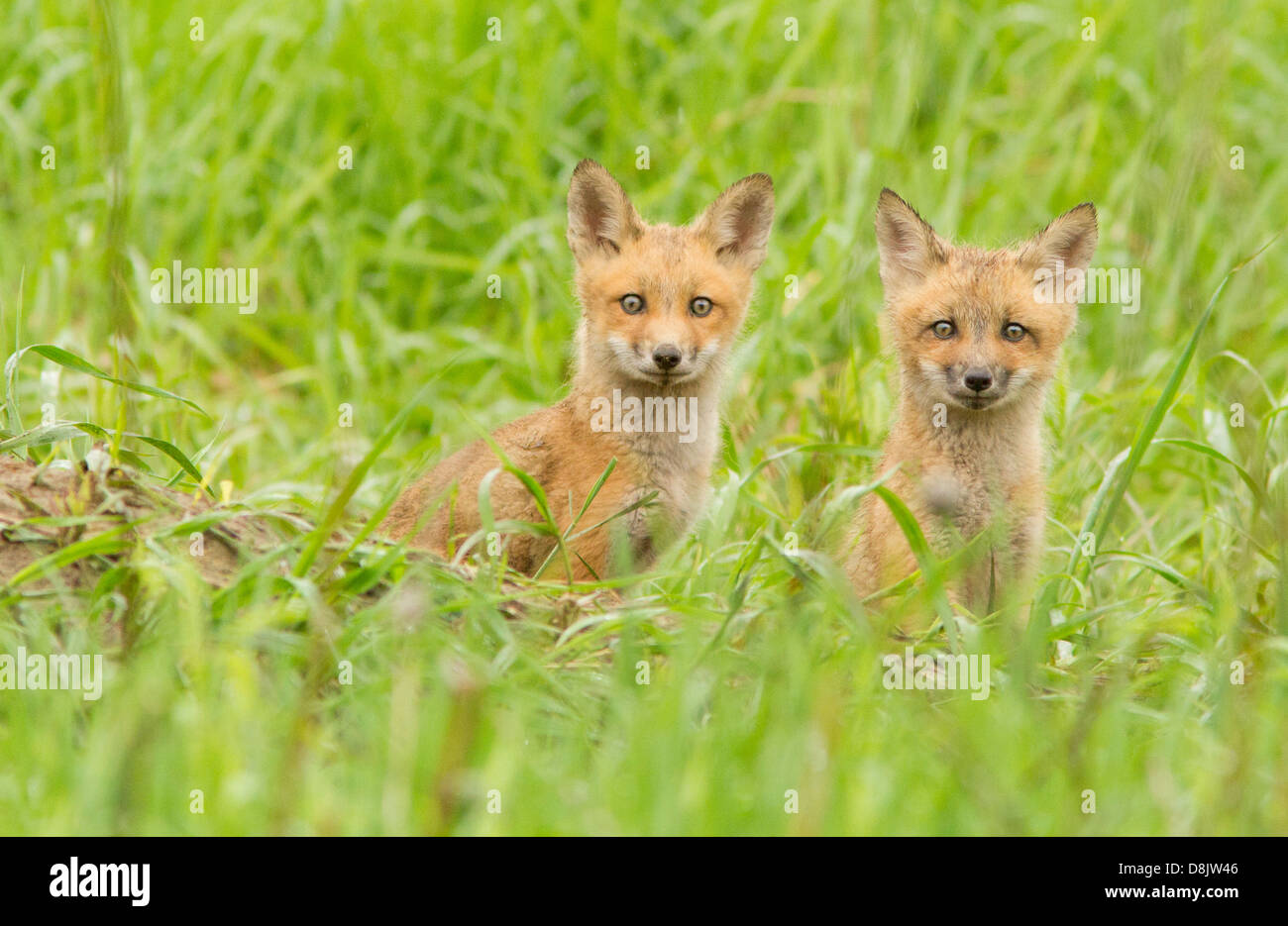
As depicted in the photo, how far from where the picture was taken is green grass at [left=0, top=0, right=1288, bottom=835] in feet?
10.5

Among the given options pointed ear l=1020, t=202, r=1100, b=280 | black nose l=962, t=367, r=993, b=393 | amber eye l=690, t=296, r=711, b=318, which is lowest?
black nose l=962, t=367, r=993, b=393

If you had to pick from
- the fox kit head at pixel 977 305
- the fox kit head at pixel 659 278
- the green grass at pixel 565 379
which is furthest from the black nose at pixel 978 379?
the fox kit head at pixel 659 278

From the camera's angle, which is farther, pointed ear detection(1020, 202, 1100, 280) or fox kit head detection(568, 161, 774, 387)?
fox kit head detection(568, 161, 774, 387)

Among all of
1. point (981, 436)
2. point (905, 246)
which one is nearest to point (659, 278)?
point (905, 246)

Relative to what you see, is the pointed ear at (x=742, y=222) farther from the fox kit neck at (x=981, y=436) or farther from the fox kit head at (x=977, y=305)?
the fox kit neck at (x=981, y=436)

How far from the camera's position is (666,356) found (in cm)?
513

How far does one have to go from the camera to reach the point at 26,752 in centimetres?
328

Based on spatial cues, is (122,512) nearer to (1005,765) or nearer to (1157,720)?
(1005,765)

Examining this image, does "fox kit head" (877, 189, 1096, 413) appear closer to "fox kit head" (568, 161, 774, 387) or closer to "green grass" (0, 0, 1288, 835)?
"green grass" (0, 0, 1288, 835)

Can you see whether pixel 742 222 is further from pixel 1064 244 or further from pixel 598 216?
pixel 1064 244

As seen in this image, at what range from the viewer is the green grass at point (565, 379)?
321 cm

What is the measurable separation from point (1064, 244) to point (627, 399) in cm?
176

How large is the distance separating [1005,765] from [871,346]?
4.44m

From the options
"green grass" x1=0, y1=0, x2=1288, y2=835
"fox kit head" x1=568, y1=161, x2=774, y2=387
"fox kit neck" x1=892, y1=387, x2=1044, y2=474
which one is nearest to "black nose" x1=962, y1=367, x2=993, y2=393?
"fox kit neck" x1=892, y1=387, x2=1044, y2=474
